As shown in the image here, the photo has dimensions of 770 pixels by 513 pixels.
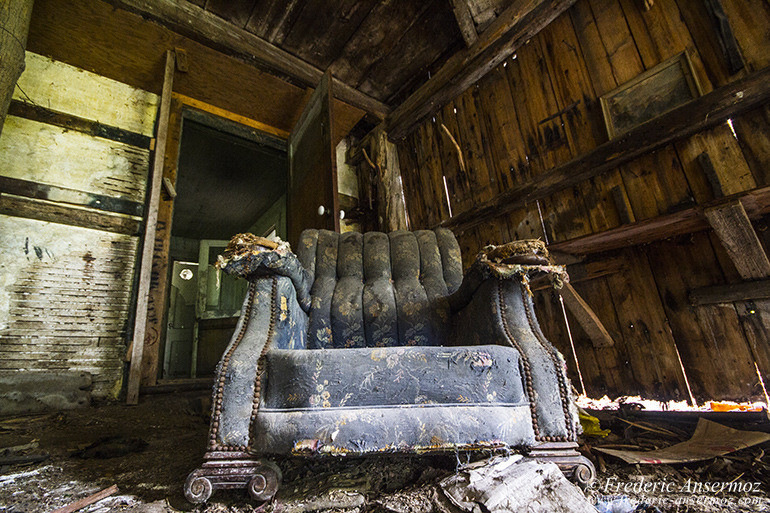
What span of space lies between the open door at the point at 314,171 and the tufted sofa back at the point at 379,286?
102 centimetres

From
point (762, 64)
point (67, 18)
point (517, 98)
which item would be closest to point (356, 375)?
point (762, 64)

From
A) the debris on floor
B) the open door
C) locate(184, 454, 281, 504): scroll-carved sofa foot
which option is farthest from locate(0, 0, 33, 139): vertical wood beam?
the debris on floor

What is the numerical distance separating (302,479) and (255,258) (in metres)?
0.82

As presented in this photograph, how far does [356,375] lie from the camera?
103 centimetres

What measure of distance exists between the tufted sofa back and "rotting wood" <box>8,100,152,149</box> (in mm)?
2542

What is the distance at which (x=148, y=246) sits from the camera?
9.19 feet

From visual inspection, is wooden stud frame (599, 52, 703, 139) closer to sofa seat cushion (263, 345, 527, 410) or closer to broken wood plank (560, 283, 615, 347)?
broken wood plank (560, 283, 615, 347)

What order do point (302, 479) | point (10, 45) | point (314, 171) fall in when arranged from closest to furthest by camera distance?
point (302, 479) < point (10, 45) < point (314, 171)

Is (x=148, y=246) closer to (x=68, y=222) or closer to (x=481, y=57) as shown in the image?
(x=68, y=222)

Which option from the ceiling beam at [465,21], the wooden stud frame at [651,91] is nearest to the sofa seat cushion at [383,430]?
the wooden stud frame at [651,91]

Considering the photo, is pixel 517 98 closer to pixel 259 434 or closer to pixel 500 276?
pixel 500 276

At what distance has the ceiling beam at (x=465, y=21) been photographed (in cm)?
308

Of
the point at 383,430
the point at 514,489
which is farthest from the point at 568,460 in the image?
the point at 383,430

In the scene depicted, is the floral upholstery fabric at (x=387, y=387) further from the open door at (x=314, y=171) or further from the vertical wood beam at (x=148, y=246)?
the vertical wood beam at (x=148, y=246)
